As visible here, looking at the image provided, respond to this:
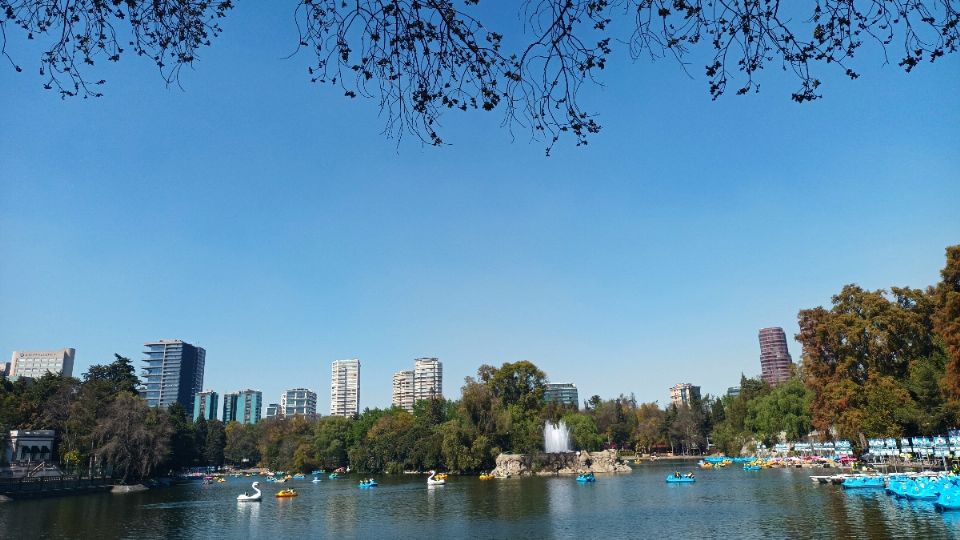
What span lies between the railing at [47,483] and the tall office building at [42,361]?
15042 centimetres

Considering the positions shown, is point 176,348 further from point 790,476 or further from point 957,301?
point 957,301

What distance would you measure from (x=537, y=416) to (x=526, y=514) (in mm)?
39546

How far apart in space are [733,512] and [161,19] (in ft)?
102

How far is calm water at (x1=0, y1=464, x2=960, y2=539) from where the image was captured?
2386 cm

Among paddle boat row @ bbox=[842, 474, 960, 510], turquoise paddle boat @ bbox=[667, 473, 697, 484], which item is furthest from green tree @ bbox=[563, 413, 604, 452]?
paddle boat row @ bbox=[842, 474, 960, 510]

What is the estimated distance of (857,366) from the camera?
44062 mm

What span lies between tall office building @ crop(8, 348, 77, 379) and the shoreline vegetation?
3939 inches

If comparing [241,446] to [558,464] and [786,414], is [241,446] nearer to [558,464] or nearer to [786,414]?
[558,464]

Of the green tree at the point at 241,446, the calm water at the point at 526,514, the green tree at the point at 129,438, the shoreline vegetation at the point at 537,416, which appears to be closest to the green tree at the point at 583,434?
the shoreline vegetation at the point at 537,416

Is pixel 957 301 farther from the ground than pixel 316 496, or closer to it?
farther from the ground

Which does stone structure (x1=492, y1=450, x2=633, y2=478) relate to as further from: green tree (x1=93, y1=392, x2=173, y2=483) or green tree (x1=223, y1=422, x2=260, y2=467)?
green tree (x1=223, y1=422, x2=260, y2=467)

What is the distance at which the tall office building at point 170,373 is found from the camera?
186750 mm

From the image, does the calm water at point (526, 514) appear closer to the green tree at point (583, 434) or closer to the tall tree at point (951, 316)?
the tall tree at point (951, 316)

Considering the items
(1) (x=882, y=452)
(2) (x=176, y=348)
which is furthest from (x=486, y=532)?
(2) (x=176, y=348)
